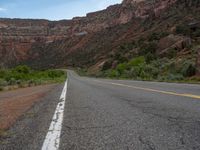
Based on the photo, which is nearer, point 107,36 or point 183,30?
point 183,30

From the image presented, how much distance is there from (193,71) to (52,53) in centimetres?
13428

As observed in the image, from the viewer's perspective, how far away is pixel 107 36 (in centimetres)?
Answer: 12569

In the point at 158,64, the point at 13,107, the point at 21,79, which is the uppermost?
the point at 158,64

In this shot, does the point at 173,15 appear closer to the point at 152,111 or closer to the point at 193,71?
the point at 193,71

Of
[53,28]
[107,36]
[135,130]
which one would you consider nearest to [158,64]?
[135,130]

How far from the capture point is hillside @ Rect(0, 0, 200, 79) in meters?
65.1

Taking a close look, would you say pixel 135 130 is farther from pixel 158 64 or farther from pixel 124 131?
pixel 158 64

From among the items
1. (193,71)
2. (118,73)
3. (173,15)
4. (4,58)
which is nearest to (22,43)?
Answer: (4,58)

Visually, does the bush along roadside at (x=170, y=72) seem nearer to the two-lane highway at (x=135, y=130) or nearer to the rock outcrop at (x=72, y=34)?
the two-lane highway at (x=135, y=130)

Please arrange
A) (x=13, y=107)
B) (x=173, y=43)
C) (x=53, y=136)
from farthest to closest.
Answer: (x=173, y=43) → (x=13, y=107) → (x=53, y=136)

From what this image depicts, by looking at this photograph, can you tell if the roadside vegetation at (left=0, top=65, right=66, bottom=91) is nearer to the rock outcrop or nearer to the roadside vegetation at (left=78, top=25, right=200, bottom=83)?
the roadside vegetation at (left=78, top=25, right=200, bottom=83)

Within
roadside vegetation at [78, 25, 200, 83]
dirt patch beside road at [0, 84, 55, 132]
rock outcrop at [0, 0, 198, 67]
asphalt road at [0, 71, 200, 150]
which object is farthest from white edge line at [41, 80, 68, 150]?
rock outcrop at [0, 0, 198, 67]

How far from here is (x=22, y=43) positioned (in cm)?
16288

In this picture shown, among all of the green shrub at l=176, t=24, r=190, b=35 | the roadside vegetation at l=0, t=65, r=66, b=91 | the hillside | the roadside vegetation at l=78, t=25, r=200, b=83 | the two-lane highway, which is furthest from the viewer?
the hillside
